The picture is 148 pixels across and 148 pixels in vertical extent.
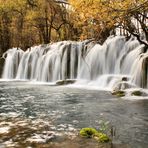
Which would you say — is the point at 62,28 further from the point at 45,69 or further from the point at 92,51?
the point at 92,51

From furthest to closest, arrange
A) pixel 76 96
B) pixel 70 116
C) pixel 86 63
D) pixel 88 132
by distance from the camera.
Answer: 1. pixel 86 63
2. pixel 76 96
3. pixel 70 116
4. pixel 88 132

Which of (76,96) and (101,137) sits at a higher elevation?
(76,96)

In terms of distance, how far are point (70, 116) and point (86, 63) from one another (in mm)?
16652

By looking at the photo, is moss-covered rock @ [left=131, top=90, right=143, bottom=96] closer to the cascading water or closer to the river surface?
the river surface

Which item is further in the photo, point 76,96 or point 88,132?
point 76,96

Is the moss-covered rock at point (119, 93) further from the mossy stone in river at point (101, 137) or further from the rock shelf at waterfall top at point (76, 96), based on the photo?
the mossy stone in river at point (101, 137)

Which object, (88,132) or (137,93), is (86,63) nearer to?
(137,93)

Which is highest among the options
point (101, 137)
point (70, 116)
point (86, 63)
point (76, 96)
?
point (86, 63)

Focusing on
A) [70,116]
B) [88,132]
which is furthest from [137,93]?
[88,132]

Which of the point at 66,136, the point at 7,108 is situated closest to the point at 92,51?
the point at 7,108

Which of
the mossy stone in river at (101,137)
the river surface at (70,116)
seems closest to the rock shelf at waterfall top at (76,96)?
the river surface at (70,116)

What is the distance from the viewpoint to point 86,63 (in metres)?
31.2

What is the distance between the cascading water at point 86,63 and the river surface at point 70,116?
443 centimetres

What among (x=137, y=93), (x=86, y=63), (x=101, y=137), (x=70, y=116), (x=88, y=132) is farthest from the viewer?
(x=86, y=63)
